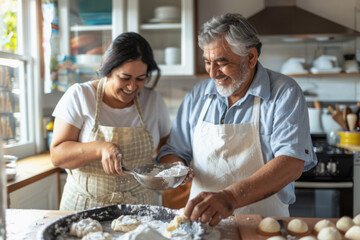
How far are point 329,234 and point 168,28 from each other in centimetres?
210

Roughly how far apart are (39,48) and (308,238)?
226 cm

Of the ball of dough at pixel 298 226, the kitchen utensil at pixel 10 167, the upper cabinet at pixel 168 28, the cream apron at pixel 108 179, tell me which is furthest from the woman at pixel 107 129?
the upper cabinet at pixel 168 28

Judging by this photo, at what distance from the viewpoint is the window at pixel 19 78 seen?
91.7 inches

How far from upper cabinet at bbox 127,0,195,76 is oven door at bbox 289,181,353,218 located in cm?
112

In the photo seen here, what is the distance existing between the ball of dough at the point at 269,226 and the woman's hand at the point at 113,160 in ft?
1.69

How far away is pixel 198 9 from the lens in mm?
3020

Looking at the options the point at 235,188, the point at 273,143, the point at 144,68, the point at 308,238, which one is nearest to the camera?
the point at 308,238

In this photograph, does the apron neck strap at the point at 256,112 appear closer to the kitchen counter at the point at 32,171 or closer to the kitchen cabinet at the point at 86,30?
the kitchen counter at the point at 32,171

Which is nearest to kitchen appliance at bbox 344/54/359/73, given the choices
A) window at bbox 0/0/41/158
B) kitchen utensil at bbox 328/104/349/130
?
kitchen utensil at bbox 328/104/349/130

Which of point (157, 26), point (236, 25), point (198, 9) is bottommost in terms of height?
point (236, 25)

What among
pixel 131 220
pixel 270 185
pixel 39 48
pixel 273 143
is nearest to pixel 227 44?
pixel 273 143

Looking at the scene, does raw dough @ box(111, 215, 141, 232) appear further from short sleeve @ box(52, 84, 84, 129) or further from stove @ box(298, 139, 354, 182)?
stove @ box(298, 139, 354, 182)

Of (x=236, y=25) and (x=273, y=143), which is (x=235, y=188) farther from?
(x=236, y=25)

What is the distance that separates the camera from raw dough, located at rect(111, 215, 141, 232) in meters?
1.04
